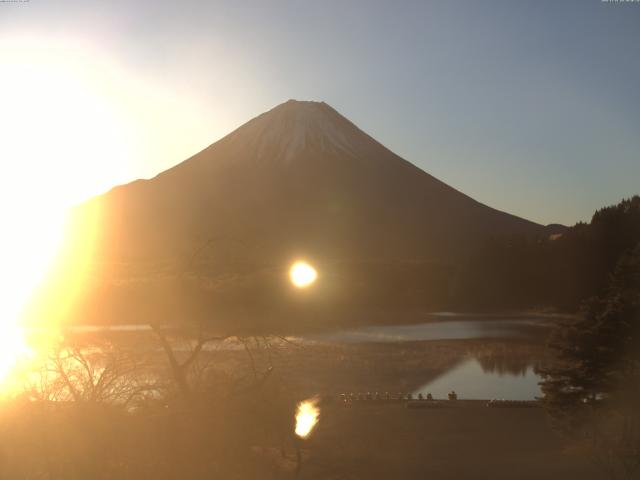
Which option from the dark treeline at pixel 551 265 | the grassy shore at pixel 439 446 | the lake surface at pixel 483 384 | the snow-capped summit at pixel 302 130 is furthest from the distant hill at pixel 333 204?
the grassy shore at pixel 439 446

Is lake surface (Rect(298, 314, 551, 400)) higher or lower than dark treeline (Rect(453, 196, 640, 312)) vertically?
lower

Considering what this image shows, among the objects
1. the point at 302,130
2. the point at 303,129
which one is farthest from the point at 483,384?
the point at 303,129

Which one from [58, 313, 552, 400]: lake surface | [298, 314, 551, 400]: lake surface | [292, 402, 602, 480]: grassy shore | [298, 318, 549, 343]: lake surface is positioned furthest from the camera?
[298, 318, 549, 343]: lake surface

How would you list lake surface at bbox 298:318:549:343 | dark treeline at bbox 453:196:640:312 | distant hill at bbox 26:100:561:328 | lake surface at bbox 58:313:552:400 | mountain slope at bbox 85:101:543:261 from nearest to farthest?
lake surface at bbox 58:313:552:400, lake surface at bbox 298:318:549:343, dark treeline at bbox 453:196:640:312, distant hill at bbox 26:100:561:328, mountain slope at bbox 85:101:543:261

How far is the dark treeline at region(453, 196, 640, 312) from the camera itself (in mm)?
62344

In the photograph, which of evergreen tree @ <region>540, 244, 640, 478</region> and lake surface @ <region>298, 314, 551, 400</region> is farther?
lake surface @ <region>298, 314, 551, 400</region>

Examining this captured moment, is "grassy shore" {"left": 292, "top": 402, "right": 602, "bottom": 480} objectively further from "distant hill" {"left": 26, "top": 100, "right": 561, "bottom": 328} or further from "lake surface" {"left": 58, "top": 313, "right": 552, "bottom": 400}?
"distant hill" {"left": 26, "top": 100, "right": 561, "bottom": 328}

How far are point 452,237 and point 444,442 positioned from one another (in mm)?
102546

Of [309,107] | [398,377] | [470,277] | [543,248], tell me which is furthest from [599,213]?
[309,107]

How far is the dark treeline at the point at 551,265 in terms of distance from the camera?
205ft

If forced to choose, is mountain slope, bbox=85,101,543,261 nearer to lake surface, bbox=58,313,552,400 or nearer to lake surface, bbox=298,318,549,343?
lake surface, bbox=298,318,549,343

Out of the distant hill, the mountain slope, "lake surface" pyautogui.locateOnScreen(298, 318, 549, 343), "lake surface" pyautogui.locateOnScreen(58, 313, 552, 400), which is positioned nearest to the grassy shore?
"lake surface" pyautogui.locateOnScreen(58, 313, 552, 400)

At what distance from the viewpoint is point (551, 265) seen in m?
68.1

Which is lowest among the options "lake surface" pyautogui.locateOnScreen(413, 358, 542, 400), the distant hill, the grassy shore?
the grassy shore
